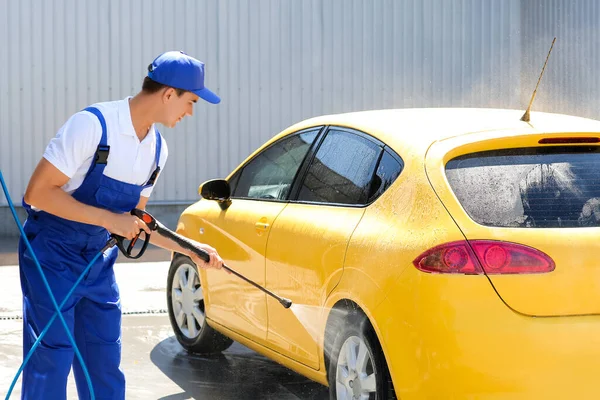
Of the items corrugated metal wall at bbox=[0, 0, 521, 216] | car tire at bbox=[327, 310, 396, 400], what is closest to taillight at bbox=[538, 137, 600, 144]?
car tire at bbox=[327, 310, 396, 400]

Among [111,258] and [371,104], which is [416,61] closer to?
[371,104]

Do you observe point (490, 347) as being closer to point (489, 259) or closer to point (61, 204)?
point (489, 259)

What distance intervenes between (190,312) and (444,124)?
279 cm

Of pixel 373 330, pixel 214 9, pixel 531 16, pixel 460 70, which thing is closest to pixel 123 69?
pixel 214 9

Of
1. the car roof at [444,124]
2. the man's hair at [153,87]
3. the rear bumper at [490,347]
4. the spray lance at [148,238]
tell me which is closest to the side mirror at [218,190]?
the car roof at [444,124]

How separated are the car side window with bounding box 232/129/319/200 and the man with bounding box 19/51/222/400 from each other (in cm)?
160

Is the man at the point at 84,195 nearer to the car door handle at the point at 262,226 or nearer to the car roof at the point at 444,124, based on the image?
the car roof at the point at 444,124

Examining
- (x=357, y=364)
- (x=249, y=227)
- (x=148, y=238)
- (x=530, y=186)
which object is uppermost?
(x=530, y=186)

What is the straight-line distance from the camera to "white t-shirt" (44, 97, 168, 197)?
3.92 metres

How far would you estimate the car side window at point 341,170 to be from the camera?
497 cm

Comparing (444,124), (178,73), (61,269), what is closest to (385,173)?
(444,124)

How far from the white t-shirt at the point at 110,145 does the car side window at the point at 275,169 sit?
1557 mm

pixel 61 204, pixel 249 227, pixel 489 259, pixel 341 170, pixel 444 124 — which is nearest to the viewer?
pixel 61 204

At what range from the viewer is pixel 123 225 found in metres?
3.96
